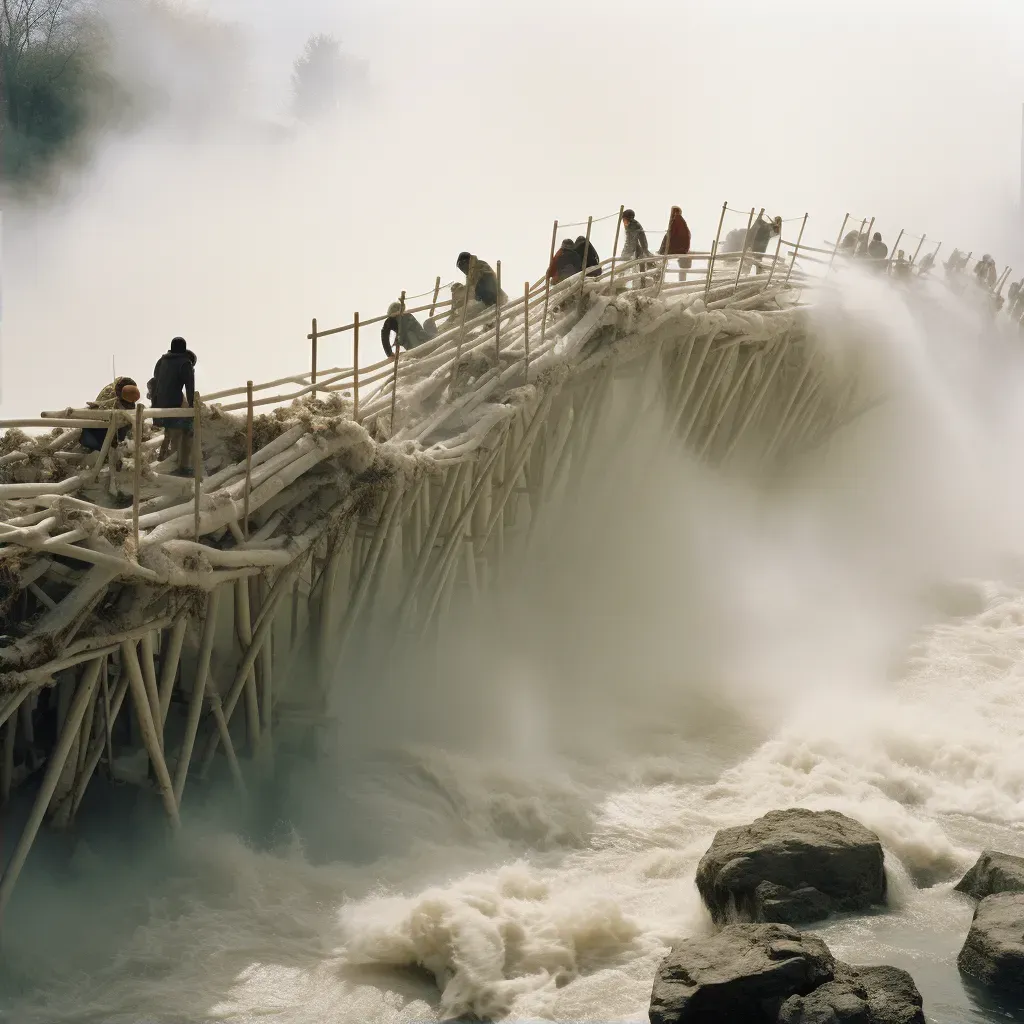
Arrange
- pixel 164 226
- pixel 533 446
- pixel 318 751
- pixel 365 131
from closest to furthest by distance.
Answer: pixel 318 751 < pixel 533 446 < pixel 164 226 < pixel 365 131

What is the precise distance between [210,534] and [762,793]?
5.33m

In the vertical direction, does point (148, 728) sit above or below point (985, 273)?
below

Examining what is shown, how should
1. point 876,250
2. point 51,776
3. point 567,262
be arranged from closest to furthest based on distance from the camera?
point 51,776, point 567,262, point 876,250

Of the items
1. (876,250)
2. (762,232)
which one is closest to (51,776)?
(762,232)

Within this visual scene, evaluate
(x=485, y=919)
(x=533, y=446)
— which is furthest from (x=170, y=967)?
(x=533, y=446)

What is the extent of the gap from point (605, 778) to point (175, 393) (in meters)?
5.02

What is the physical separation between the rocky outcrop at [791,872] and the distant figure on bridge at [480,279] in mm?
6042

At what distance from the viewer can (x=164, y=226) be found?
29594mm

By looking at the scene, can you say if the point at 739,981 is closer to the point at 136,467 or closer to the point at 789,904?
the point at 789,904

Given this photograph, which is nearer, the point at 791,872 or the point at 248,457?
the point at 791,872

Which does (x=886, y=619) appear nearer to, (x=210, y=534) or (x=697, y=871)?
(x=697, y=871)

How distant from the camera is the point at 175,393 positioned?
403 inches

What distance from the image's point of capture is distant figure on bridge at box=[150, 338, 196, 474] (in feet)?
33.0

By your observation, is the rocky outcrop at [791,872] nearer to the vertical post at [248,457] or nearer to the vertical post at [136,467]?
the vertical post at [248,457]
